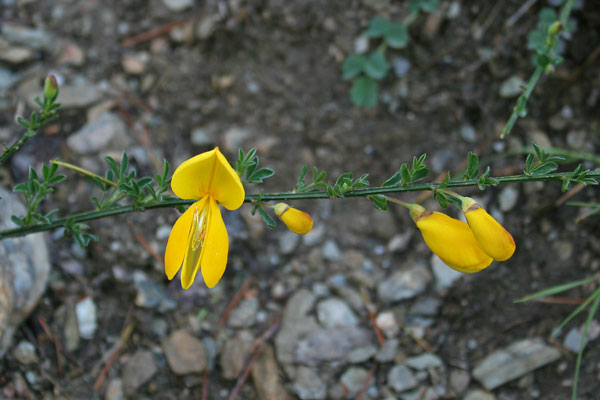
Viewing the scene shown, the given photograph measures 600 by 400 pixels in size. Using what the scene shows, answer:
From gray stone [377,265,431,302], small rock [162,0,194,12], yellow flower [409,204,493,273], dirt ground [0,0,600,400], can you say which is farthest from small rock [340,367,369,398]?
small rock [162,0,194,12]

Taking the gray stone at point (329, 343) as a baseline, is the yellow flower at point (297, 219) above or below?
above

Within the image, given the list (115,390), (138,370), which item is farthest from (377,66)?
(115,390)

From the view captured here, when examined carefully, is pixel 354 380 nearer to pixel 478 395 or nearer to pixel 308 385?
pixel 308 385

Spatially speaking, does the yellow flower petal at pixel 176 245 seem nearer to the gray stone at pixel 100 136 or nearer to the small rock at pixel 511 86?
the gray stone at pixel 100 136

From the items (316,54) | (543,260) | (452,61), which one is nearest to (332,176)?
(316,54)

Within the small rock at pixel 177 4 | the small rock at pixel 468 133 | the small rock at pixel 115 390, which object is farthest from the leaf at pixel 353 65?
the small rock at pixel 115 390
